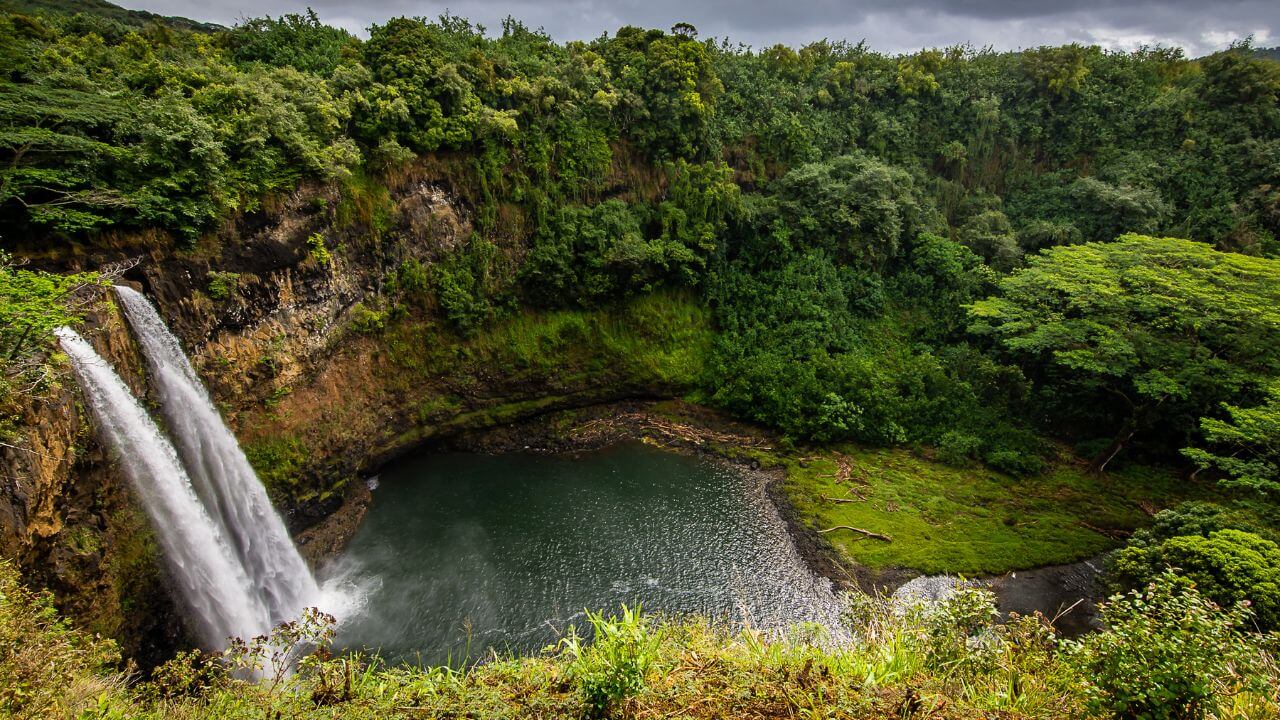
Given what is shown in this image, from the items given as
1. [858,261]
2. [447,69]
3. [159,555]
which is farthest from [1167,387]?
[159,555]

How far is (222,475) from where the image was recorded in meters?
10.7

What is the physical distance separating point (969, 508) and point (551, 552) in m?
11.2

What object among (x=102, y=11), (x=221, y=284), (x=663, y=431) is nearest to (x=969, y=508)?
(x=663, y=431)

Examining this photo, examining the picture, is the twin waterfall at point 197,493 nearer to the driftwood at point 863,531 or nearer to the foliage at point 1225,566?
the driftwood at point 863,531

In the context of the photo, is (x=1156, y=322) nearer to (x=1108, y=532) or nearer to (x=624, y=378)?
Result: (x=1108, y=532)

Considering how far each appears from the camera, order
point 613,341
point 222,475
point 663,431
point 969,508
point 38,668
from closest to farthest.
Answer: point 38,668 → point 222,475 → point 969,508 → point 663,431 → point 613,341

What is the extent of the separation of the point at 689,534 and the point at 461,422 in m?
8.52

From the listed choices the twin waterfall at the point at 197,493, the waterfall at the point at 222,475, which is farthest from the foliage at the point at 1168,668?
the waterfall at the point at 222,475

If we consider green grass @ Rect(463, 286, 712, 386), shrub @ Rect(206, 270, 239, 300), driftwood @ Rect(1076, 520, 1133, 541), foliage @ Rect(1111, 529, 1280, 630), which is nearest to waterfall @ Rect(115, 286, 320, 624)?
shrub @ Rect(206, 270, 239, 300)

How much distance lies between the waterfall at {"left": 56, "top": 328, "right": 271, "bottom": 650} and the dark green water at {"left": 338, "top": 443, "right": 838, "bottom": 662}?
2011 millimetres

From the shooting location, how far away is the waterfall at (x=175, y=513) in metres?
8.32

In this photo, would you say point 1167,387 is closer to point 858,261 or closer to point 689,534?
point 858,261

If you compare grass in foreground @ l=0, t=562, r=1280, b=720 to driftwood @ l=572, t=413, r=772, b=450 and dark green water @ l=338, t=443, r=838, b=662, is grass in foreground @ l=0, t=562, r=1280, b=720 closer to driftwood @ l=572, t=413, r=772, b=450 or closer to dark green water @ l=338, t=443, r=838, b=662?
dark green water @ l=338, t=443, r=838, b=662

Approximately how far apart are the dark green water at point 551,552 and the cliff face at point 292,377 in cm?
169
